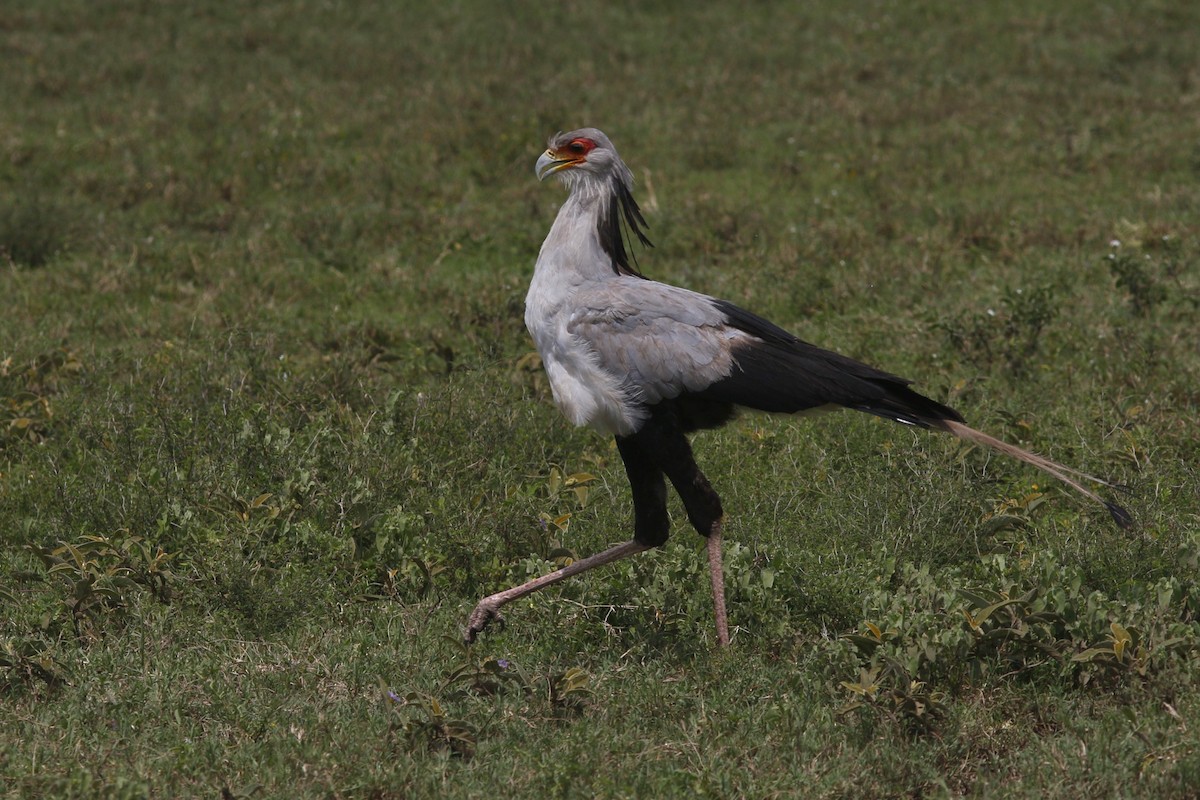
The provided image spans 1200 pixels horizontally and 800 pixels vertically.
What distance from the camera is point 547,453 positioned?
6617 mm

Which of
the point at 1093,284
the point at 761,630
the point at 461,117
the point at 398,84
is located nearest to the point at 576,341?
the point at 761,630

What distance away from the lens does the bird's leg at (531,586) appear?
5102 mm

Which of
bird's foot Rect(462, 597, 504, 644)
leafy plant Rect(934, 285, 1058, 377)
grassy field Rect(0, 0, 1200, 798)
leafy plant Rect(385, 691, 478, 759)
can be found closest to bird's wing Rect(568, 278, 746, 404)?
grassy field Rect(0, 0, 1200, 798)

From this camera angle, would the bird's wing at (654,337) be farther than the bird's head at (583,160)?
No

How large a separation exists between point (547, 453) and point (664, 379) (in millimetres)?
1659

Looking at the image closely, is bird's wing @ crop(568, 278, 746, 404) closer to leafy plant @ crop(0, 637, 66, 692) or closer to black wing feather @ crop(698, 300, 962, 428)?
black wing feather @ crop(698, 300, 962, 428)

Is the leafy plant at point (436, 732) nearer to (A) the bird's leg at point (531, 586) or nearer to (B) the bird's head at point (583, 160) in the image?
(A) the bird's leg at point (531, 586)

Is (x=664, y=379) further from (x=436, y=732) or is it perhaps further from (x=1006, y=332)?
(x=1006, y=332)

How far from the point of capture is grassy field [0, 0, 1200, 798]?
434cm

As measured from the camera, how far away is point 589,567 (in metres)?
5.29

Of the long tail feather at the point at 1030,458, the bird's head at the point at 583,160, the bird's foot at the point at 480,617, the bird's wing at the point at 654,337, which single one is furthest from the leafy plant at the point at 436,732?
the bird's head at the point at 583,160

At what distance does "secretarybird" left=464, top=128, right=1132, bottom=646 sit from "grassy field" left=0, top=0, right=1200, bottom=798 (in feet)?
1.06

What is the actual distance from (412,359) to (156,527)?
231cm

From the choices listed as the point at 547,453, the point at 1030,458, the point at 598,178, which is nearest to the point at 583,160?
the point at 598,178
